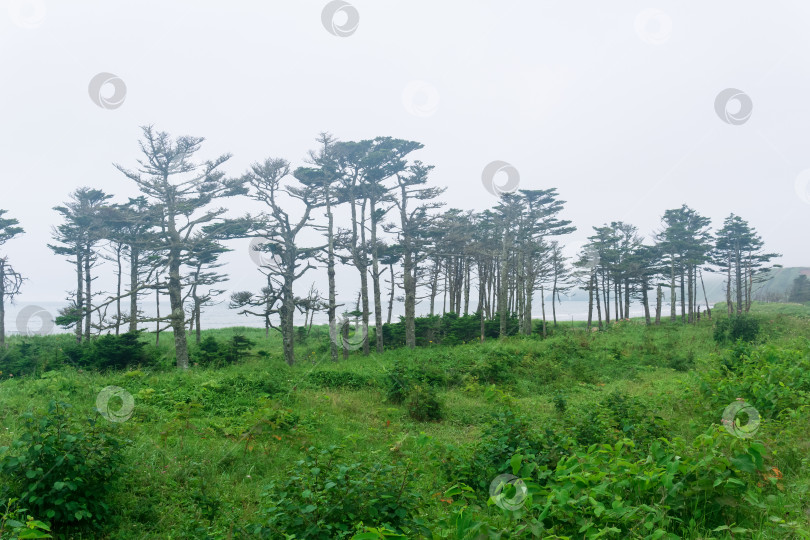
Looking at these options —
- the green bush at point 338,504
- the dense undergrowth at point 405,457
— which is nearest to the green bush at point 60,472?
the dense undergrowth at point 405,457

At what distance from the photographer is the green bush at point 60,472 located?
14.6 ft

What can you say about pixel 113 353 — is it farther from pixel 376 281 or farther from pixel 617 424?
pixel 617 424

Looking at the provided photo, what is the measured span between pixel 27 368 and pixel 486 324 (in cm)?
2520

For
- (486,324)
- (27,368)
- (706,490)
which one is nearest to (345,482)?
(706,490)

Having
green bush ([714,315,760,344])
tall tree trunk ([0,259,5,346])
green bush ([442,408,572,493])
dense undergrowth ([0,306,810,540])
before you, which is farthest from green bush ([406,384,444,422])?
tall tree trunk ([0,259,5,346])

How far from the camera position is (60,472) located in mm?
4625

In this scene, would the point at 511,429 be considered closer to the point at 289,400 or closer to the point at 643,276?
the point at 289,400

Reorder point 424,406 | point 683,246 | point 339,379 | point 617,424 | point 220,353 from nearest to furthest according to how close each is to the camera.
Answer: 1. point 617,424
2. point 424,406
3. point 339,379
4. point 220,353
5. point 683,246

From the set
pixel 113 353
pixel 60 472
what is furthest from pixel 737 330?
pixel 113 353

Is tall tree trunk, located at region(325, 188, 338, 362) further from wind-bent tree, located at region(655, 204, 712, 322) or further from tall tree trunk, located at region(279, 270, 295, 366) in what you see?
wind-bent tree, located at region(655, 204, 712, 322)

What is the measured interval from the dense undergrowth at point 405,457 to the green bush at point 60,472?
22mm

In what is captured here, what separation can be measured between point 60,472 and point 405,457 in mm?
4753

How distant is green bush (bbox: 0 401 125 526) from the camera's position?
4453 mm

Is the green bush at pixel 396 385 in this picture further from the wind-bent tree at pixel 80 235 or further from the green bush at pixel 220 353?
the wind-bent tree at pixel 80 235
